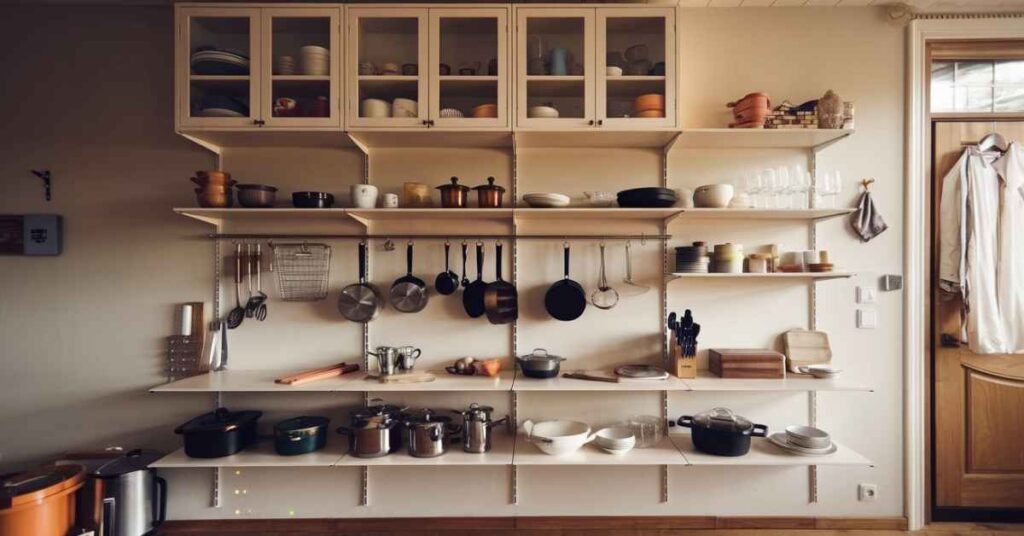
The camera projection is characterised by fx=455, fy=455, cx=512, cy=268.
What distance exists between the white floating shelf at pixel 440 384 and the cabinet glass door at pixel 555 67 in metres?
1.18

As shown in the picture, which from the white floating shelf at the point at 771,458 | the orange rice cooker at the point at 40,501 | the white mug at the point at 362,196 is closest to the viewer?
the orange rice cooker at the point at 40,501

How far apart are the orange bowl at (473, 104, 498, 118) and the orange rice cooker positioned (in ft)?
7.78

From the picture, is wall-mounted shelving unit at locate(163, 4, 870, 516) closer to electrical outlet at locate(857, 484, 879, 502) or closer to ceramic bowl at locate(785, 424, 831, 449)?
ceramic bowl at locate(785, 424, 831, 449)

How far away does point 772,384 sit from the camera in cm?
205

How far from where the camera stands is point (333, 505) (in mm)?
2326

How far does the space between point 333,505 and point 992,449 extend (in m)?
3.38

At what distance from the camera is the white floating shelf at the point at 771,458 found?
198cm

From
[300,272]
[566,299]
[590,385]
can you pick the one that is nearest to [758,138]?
[566,299]

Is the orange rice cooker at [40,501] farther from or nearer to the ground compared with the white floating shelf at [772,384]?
nearer to the ground

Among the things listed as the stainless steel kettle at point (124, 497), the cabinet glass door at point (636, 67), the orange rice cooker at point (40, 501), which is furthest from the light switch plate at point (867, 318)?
the orange rice cooker at point (40, 501)

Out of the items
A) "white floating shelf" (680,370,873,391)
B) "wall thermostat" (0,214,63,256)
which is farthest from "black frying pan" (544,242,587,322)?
"wall thermostat" (0,214,63,256)

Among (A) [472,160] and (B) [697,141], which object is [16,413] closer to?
(A) [472,160]

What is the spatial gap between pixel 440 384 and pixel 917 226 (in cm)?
250

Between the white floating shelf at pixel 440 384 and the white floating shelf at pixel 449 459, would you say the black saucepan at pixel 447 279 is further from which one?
the white floating shelf at pixel 449 459
